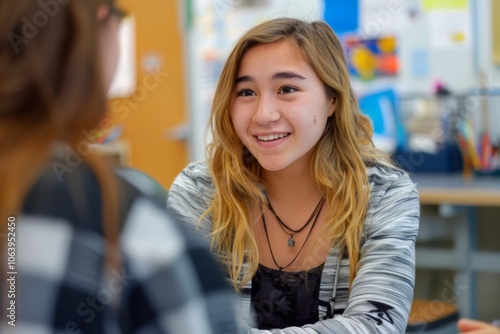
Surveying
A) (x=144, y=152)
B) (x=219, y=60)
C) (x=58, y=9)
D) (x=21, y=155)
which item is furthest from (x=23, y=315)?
(x=144, y=152)

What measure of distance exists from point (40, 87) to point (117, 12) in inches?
3.9

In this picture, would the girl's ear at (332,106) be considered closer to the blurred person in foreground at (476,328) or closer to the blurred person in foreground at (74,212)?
the blurred person in foreground at (476,328)

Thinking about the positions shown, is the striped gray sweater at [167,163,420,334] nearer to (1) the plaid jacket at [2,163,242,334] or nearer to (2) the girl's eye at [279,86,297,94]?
(2) the girl's eye at [279,86,297,94]

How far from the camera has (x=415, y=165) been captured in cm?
299

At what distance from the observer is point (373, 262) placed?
134 centimetres

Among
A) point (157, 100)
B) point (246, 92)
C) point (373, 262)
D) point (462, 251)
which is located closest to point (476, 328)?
point (373, 262)

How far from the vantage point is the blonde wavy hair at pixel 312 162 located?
1477 millimetres

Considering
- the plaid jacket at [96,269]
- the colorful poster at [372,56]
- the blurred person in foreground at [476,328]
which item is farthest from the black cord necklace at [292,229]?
the colorful poster at [372,56]

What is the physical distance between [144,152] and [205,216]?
288 cm

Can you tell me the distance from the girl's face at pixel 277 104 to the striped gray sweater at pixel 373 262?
0.16 m

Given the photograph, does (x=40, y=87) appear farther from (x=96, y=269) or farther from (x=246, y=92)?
(x=246, y=92)

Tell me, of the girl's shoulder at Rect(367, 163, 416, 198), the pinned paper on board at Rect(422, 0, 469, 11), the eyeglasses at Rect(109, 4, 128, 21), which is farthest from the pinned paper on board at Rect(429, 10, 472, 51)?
the eyeglasses at Rect(109, 4, 128, 21)

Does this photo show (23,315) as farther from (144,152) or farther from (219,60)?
(144,152)

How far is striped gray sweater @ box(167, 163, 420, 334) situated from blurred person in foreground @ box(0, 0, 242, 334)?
59 centimetres
